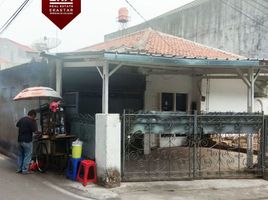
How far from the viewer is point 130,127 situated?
31.9 ft

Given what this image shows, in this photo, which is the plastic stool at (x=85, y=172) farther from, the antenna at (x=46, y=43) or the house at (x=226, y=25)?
the house at (x=226, y=25)

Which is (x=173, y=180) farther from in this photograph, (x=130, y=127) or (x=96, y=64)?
(x=96, y=64)

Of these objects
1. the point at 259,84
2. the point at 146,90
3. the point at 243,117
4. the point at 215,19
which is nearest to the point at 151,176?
the point at 243,117

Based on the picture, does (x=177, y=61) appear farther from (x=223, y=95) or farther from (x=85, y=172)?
(x=223, y=95)

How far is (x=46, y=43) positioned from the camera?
14.7 metres

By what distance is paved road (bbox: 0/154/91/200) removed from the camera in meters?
8.16

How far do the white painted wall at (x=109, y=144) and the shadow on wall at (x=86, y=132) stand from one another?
29.4 inches

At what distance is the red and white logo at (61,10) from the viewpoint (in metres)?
10.6

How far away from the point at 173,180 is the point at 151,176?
0.57 meters

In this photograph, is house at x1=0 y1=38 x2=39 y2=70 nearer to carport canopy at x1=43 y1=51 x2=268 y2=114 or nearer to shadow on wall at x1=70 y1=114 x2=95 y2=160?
carport canopy at x1=43 y1=51 x2=268 y2=114

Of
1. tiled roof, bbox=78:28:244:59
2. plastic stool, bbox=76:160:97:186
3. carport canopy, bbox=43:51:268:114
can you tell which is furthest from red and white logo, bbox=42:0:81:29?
plastic stool, bbox=76:160:97:186

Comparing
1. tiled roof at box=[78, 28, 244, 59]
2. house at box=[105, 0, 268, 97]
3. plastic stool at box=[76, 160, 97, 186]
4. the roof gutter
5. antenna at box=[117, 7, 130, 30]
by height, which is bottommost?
plastic stool at box=[76, 160, 97, 186]

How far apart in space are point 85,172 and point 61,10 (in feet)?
15.1

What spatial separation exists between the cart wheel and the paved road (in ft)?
2.17
